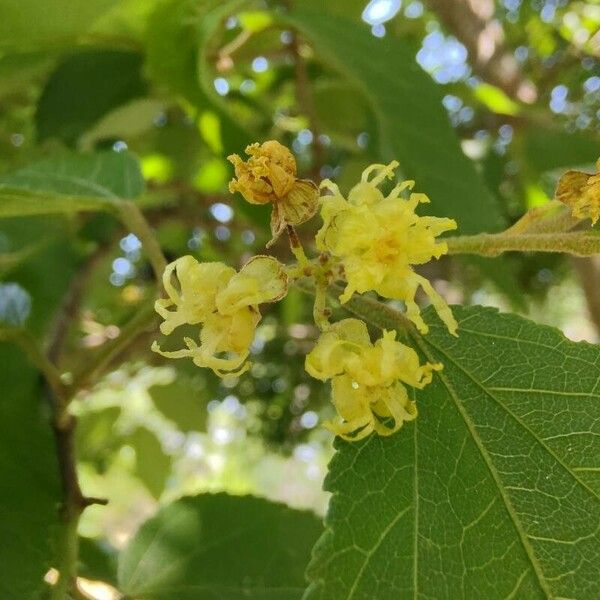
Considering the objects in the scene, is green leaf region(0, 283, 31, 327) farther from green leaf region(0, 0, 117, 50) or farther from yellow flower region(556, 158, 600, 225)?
yellow flower region(556, 158, 600, 225)

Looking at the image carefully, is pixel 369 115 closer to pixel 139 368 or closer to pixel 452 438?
pixel 452 438

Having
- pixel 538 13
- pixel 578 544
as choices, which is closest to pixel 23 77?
pixel 578 544

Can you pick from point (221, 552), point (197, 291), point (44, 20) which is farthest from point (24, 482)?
point (44, 20)

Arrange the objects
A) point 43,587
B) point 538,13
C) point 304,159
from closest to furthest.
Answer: point 43,587
point 304,159
point 538,13

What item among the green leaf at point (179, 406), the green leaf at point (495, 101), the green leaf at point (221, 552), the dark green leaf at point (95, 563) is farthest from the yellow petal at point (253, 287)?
the green leaf at point (179, 406)

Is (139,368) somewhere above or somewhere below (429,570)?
below

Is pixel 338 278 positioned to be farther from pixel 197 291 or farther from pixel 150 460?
pixel 150 460
